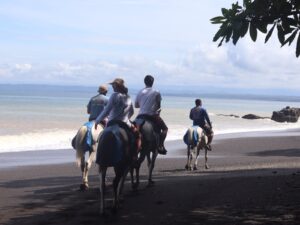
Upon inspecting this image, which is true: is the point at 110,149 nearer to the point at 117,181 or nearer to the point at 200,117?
the point at 117,181

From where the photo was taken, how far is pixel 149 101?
11.8 m

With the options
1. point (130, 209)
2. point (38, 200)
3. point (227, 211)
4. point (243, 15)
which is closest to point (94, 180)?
point (38, 200)

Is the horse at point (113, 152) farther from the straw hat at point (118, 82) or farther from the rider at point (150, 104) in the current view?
the rider at point (150, 104)

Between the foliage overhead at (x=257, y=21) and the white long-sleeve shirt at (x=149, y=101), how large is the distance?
5039mm

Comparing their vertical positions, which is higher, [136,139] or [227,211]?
[136,139]

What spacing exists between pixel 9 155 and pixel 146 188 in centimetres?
1071

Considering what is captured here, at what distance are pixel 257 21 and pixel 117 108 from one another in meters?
3.51

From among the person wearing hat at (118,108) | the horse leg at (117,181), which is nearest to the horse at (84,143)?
the person wearing hat at (118,108)

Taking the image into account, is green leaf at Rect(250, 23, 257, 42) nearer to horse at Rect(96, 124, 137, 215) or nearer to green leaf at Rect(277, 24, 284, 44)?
green leaf at Rect(277, 24, 284, 44)

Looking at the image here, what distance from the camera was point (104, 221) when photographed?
29.0ft

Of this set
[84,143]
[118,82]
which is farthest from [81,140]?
[118,82]

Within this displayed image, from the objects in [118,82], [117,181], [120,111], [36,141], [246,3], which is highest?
[246,3]

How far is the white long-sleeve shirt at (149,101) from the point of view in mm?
11773

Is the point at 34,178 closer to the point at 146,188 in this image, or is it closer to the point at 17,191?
the point at 17,191
